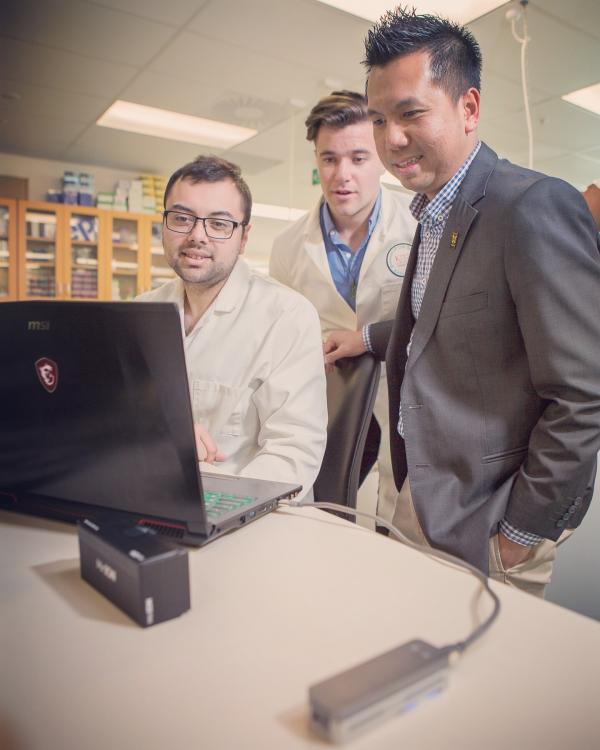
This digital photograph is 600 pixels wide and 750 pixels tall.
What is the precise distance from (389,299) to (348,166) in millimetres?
469

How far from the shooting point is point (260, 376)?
147cm

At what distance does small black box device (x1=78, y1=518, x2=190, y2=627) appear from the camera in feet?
1.85

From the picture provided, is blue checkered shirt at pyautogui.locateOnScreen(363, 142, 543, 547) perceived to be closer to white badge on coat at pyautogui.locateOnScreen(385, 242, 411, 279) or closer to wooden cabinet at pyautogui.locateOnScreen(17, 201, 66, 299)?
white badge on coat at pyautogui.locateOnScreen(385, 242, 411, 279)

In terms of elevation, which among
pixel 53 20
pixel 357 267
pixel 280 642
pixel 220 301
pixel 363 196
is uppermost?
pixel 53 20

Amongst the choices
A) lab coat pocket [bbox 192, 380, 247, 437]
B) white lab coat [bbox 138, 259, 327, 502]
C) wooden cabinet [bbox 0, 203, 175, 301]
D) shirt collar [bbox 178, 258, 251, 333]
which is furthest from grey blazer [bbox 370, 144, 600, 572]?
wooden cabinet [bbox 0, 203, 175, 301]

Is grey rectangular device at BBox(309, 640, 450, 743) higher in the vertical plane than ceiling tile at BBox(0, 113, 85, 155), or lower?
lower

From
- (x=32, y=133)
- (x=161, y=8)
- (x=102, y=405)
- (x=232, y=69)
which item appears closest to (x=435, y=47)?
(x=102, y=405)

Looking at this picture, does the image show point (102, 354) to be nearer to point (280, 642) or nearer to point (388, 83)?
point (280, 642)

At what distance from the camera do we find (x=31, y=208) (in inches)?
209

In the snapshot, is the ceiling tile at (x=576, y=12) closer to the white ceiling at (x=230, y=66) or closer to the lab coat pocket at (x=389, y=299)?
the white ceiling at (x=230, y=66)

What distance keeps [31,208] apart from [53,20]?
2.58 meters

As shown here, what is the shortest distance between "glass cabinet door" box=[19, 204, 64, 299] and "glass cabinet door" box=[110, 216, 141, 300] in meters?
0.53

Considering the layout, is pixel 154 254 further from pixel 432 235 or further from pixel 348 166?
pixel 432 235

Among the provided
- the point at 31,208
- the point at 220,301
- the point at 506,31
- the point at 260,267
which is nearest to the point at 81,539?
the point at 220,301
